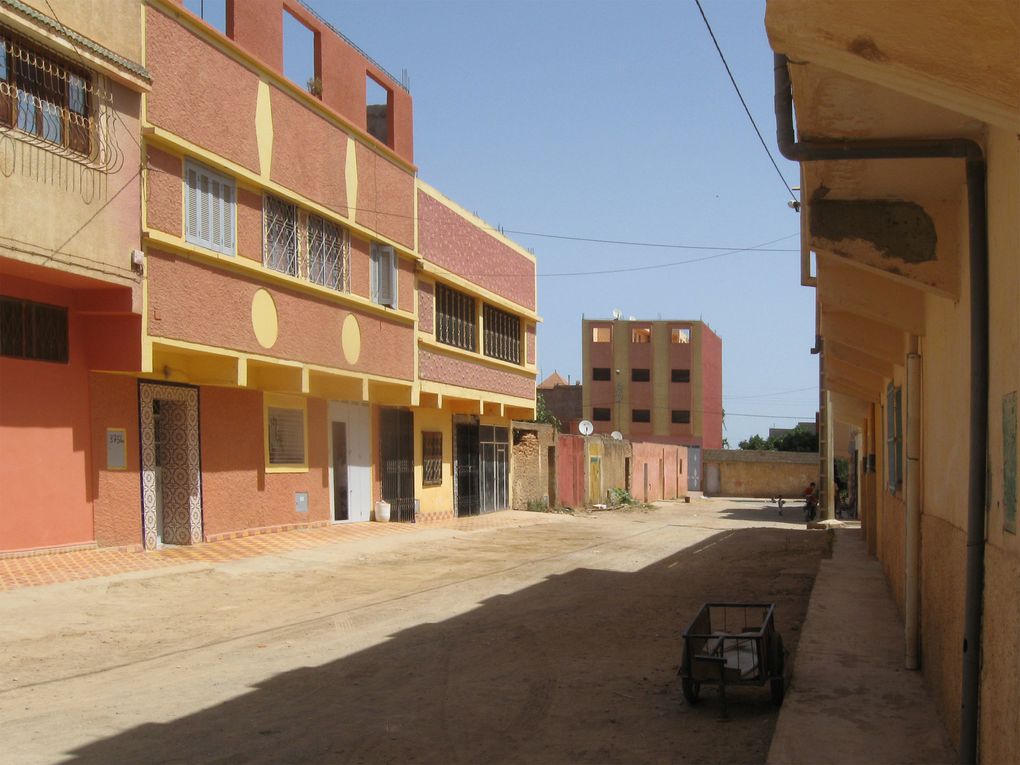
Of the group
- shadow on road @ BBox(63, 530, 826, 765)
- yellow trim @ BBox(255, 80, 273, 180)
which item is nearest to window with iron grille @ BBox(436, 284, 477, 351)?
yellow trim @ BBox(255, 80, 273, 180)

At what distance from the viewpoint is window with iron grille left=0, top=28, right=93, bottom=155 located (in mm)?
11992

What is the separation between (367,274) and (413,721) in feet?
49.6

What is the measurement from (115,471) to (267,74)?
22.8 feet

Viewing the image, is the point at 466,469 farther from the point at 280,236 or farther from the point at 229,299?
the point at 229,299

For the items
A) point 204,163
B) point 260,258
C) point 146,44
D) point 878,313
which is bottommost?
point 878,313

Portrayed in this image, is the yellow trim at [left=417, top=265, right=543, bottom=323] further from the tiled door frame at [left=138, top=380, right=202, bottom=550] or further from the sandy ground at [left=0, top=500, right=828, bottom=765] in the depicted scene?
the sandy ground at [left=0, top=500, right=828, bottom=765]

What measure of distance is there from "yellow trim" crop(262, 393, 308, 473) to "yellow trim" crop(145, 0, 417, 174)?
5.19 m

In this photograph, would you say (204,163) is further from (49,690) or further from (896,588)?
(896,588)

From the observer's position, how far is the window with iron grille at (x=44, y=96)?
1199cm

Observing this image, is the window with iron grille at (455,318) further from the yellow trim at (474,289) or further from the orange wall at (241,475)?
the orange wall at (241,475)

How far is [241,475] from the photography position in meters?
18.0

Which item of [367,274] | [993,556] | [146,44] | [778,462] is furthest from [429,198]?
[778,462]

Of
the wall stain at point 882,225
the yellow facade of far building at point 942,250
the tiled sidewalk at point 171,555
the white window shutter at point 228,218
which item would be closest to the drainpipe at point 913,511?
the yellow facade of far building at point 942,250

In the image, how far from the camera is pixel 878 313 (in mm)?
8297
